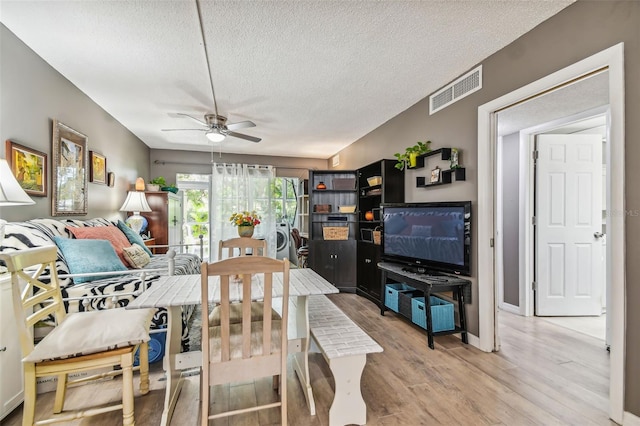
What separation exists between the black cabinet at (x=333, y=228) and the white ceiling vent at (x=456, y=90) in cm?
179

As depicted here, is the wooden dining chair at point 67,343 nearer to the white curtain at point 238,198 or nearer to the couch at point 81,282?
the couch at point 81,282

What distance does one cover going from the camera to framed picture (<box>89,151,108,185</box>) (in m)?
3.33

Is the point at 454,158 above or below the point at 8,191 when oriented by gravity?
above

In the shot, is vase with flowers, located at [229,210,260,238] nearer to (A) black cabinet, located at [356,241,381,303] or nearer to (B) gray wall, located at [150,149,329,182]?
(A) black cabinet, located at [356,241,381,303]

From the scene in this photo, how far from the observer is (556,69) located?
6.48 ft

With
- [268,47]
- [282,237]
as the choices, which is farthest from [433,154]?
[282,237]

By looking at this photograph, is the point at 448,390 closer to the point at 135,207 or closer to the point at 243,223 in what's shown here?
the point at 243,223

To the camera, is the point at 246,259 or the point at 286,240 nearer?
the point at 246,259

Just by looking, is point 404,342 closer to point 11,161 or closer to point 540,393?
point 540,393

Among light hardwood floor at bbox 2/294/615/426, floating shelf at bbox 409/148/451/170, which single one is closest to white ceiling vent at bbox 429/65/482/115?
floating shelf at bbox 409/148/451/170

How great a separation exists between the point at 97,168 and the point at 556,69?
4.61 m

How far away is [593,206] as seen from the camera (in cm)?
337

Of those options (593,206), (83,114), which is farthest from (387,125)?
(83,114)

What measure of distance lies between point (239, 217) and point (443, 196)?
2151mm
